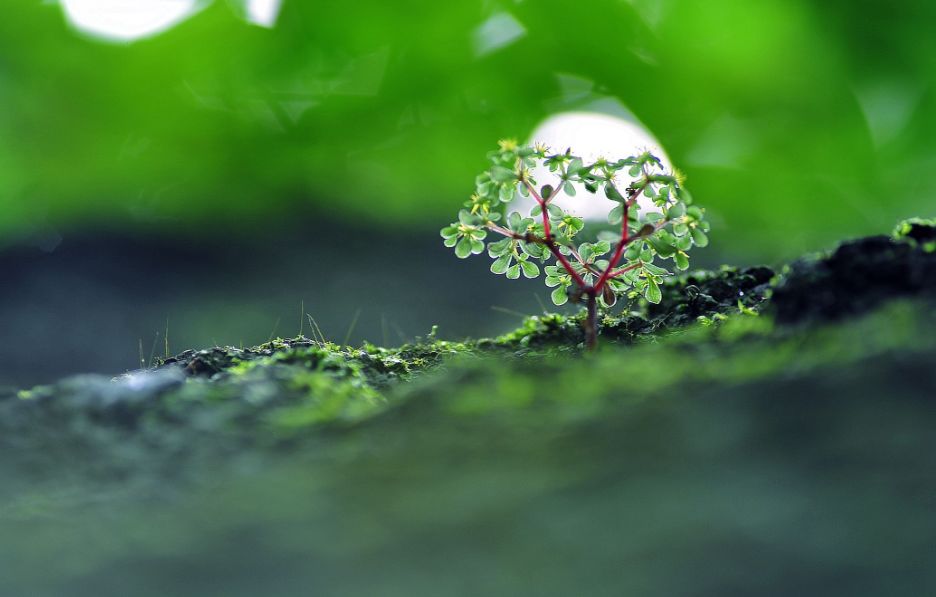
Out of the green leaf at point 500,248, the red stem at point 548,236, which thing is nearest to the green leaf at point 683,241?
the red stem at point 548,236

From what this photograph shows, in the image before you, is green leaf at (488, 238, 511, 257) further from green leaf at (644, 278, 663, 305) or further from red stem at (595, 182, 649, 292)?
green leaf at (644, 278, 663, 305)

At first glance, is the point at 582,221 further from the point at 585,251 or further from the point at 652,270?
the point at 652,270

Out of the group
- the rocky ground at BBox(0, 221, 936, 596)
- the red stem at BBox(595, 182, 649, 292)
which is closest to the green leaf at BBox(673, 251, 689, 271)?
the red stem at BBox(595, 182, 649, 292)

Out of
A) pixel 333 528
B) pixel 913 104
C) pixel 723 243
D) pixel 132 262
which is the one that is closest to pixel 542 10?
pixel 723 243

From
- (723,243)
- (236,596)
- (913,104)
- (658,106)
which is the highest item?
(658,106)

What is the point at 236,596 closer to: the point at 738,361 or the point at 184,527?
the point at 184,527

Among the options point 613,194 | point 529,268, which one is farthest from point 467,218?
point 613,194
